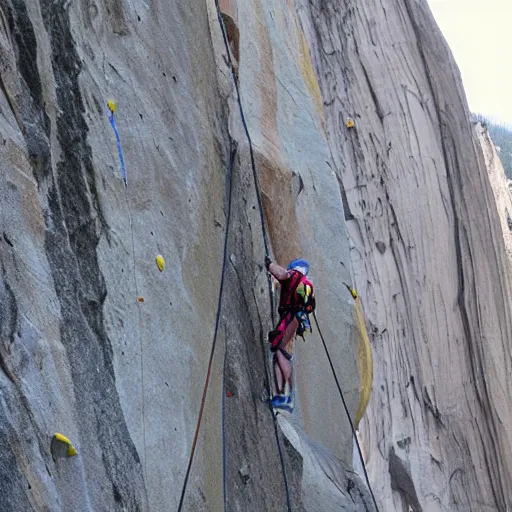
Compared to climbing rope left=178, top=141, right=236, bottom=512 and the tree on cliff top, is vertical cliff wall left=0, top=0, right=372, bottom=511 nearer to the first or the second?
climbing rope left=178, top=141, right=236, bottom=512

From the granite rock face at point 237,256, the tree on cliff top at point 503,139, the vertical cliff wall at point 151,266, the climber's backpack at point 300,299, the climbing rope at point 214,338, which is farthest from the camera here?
the tree on cliff top at point 503,139

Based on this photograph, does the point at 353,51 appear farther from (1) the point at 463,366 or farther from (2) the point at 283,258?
(2) the point at 283,258

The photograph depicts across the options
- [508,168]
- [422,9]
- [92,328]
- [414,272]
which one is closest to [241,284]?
[92,328]

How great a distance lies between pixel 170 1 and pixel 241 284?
5.93 feet

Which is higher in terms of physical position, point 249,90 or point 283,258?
point 249,90

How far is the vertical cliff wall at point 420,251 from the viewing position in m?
10.8

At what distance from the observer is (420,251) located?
36.6ft

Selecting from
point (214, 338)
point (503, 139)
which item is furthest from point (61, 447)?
point (503, 139)

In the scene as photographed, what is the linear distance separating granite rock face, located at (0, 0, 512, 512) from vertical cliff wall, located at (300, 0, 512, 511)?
23 mm

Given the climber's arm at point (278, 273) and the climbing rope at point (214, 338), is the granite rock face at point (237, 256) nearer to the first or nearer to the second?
the climbing rope at point (214, 338)

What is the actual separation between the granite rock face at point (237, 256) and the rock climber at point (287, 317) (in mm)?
129

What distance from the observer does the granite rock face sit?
392cm

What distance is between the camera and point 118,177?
487 cm

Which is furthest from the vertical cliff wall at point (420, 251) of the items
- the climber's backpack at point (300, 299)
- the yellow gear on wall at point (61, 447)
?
the yellow gear on wall at point (61, 447)
